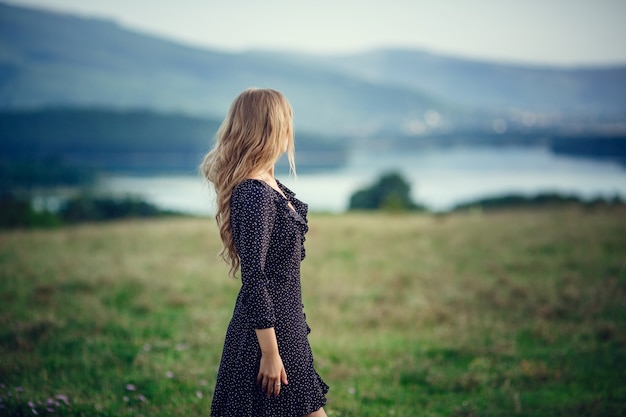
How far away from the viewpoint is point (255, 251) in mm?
2627

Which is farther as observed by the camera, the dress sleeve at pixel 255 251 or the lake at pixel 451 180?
the lake at pixel 451 180

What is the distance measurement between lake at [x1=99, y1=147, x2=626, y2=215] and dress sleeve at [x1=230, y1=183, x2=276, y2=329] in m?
41.7

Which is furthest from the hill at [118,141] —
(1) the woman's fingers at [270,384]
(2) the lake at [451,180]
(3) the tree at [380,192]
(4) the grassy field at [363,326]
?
(1) the woman's fingers at [270,384]

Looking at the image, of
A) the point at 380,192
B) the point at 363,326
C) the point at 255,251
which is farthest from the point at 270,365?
the point at 380,192

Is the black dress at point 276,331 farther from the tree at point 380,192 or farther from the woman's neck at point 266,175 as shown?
the tree at point 380,192

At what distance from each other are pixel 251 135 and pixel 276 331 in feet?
3.71

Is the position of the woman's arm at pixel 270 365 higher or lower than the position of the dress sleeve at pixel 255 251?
lower

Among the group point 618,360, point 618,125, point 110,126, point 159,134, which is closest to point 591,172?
point 618,125

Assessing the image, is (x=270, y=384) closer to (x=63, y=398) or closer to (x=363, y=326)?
(x=63, y=398)

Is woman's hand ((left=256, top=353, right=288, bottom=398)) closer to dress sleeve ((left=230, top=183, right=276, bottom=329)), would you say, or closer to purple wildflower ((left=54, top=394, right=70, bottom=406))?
dress sleeve ((left=230, top=183, right=276, bottom=329))

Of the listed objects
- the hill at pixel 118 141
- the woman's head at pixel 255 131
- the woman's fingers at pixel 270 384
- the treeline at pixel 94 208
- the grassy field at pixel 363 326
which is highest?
the hill at pixel 118 141

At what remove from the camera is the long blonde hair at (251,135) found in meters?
2.81

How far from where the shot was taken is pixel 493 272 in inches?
499

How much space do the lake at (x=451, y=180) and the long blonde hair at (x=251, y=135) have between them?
41434 mm
